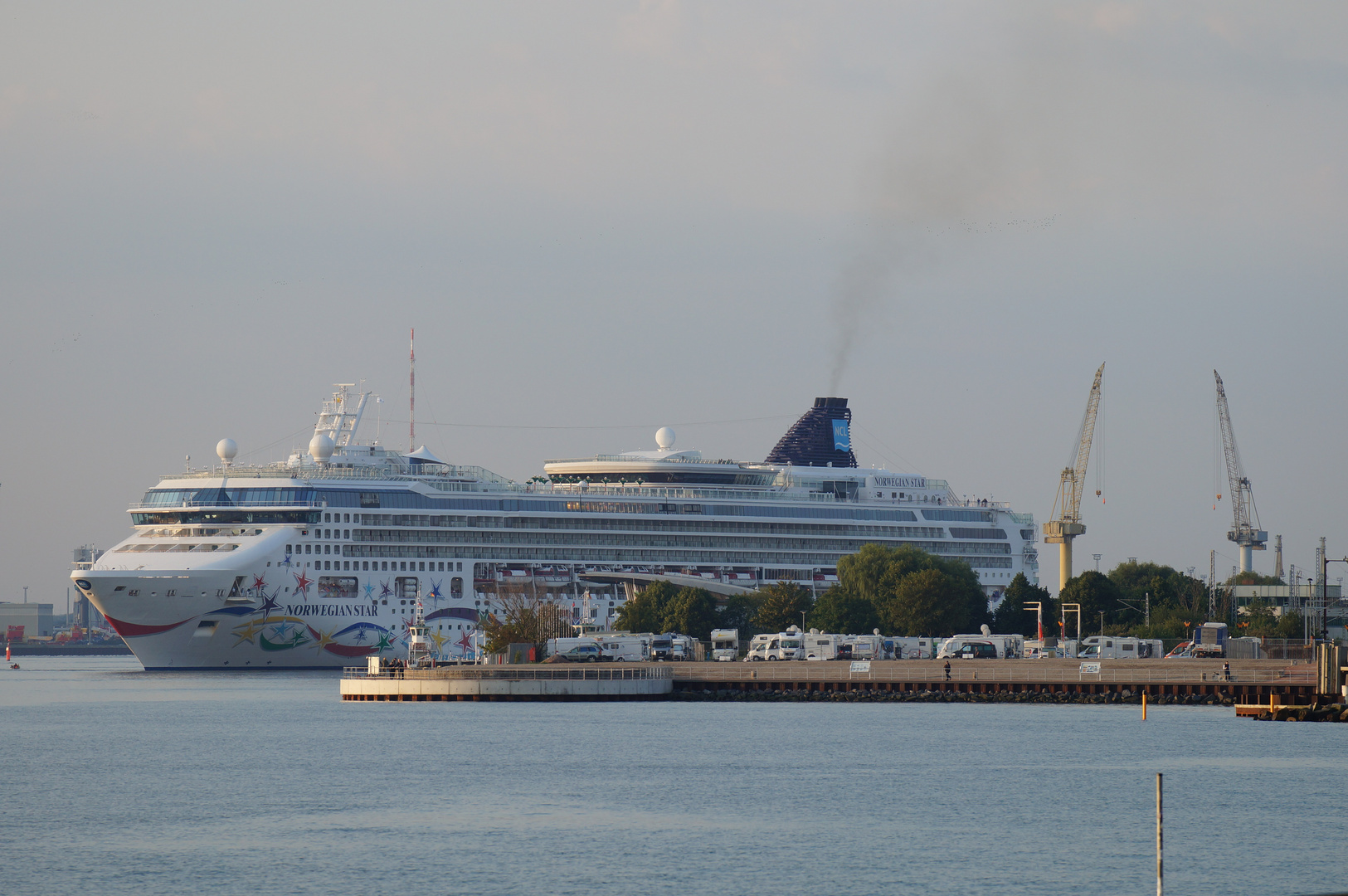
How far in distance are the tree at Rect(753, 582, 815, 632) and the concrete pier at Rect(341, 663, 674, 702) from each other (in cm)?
2950

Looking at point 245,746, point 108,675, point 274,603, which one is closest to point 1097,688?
point 245,746

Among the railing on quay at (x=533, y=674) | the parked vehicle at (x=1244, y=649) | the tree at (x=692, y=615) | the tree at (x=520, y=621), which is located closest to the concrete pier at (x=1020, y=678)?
the railing on quay at (x=533, y=674)

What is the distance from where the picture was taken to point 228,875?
1662 inches

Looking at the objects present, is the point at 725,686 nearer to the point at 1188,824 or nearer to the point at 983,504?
the point at 1188,824

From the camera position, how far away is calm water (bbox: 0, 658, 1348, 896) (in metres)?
42.4

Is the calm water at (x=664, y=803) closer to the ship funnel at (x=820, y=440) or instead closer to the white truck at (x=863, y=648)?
the white truck at (x=863, y=648)

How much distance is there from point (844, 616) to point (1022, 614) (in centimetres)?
1506

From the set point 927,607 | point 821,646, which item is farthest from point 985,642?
point 927,607

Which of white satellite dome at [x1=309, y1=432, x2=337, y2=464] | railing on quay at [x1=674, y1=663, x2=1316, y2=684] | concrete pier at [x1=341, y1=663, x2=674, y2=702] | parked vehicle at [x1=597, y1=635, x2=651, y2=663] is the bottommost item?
concrete pier at [x1=341, y1=663, x2=674, y2=702]

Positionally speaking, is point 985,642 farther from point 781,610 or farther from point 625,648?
point 625,648

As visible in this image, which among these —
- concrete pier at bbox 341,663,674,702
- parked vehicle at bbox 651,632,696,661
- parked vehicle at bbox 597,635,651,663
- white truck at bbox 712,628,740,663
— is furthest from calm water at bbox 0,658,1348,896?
white truck at bbox 712,628,740,663

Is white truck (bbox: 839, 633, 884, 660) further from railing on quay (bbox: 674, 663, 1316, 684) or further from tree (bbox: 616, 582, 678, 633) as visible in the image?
tree (bbox: 616, 582, 678, 633)

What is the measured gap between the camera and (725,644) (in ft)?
391

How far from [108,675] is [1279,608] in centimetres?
8774
